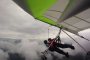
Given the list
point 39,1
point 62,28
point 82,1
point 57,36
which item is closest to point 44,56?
point 57,36

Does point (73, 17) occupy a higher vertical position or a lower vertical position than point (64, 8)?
lower

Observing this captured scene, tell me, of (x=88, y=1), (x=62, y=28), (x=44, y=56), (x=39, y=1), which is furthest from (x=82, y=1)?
(x=62, y=28)

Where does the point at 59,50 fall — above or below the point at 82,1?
below

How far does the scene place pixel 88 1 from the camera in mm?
3717

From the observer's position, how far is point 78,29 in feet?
34.1

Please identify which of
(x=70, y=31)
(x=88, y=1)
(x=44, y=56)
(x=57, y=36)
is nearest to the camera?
(x=88, y=1)

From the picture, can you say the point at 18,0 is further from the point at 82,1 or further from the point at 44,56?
the point at 44,56

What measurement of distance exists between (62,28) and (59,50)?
143cm

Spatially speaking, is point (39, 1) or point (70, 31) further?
point (70, 31)

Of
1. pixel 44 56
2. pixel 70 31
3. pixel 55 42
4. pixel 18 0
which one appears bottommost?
pixel 44 56

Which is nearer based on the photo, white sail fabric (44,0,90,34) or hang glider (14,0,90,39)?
hang glider (14,0,90,39)

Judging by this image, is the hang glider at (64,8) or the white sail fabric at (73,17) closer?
the hang glider at (64,8)

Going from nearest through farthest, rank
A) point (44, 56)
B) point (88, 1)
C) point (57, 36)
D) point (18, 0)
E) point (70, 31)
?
point (88, 1) → point (18, 0) → point (44, 56) → point (57, 36) → point (70, 31)

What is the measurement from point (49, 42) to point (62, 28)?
1.20 m
